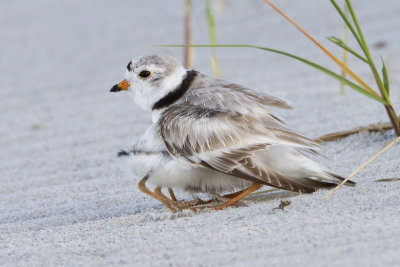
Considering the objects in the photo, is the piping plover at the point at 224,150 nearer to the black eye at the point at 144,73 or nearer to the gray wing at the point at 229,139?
the gray wing at the point at 229,139

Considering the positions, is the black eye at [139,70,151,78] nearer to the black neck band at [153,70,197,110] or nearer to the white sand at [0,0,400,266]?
the black neck band at [153,70,197,110]

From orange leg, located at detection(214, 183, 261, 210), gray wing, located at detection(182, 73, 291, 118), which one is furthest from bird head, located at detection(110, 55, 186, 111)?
orange leg, located at detection(214, 183, 261, 210)

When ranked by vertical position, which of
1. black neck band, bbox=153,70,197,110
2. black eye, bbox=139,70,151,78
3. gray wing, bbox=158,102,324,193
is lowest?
gray wing, bbox=158,102,324,193

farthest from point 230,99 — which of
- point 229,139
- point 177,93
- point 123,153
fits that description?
point 123,153

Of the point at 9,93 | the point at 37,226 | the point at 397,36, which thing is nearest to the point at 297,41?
the point at 397,36

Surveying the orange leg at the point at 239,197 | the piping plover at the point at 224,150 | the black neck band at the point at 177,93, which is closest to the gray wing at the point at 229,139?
the piping plover at the point at 224,150

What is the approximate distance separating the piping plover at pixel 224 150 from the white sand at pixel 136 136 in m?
0.11

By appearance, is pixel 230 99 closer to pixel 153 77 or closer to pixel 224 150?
pixel 224 150

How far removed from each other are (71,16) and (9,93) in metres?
2.04

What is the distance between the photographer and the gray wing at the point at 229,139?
117 inches

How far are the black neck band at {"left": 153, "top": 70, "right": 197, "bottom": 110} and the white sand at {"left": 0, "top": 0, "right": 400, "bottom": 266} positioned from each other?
362mm

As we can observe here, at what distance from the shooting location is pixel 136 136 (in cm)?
482

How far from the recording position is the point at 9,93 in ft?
20.7

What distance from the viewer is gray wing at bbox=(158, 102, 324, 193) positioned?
298 cm
